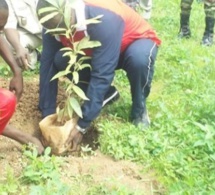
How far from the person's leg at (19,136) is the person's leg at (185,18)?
301 centimetres

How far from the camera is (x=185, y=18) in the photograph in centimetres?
570

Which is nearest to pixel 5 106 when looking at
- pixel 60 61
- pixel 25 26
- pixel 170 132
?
pixel 60 61

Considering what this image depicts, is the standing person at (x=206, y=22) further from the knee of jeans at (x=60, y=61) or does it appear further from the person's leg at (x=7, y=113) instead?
the person's leg at (x=7, y=113)

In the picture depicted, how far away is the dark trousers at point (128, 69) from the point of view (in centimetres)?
336

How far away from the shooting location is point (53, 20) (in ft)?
9.62

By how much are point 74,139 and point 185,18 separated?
114 inches

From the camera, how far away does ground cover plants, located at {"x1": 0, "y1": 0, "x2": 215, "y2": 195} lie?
9.30 feet

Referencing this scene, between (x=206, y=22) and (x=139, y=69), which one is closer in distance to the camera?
(x=139, y=69)

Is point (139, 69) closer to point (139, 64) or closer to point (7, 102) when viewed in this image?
point (139, 64)

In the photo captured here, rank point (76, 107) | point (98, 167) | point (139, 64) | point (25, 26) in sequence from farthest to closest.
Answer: point (25, 26) → point (139, 64) → point (76, 107) → point (98, 167)

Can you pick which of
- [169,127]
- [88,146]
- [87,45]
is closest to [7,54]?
[87,45]

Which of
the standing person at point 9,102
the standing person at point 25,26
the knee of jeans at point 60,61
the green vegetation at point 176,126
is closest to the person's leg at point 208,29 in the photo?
the green vegetation at point 176,126

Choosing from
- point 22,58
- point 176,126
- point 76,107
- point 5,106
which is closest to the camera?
point 5,106

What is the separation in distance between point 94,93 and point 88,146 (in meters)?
0.44
